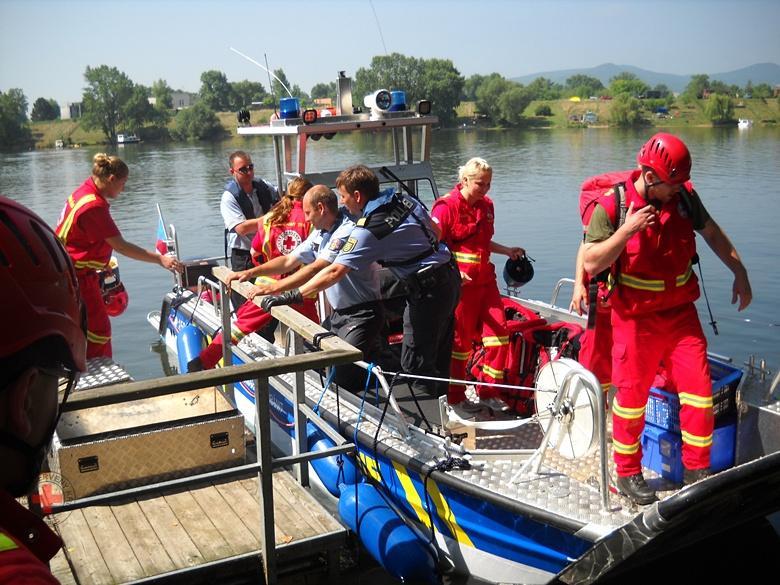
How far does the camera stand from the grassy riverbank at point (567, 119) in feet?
191

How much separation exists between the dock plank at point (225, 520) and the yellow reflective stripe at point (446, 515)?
0.89 m

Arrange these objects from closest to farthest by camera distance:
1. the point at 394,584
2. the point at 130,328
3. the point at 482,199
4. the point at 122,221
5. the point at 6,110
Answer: the point at 394,584 < the point at 482,199 < the point at 130,328 < the point at 122,221 < the point at 6,110

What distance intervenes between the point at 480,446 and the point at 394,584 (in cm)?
92

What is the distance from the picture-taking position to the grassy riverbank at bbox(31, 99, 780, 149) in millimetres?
58188

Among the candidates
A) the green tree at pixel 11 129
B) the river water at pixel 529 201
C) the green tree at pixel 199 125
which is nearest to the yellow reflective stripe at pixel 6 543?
the river water at pixel 529 201

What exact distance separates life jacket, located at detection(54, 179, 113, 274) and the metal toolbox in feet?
4.29

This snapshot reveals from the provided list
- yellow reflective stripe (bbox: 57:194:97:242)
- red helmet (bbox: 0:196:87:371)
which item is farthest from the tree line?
red helmet (bbox: 0:196:87:371)

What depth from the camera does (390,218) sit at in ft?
15.8

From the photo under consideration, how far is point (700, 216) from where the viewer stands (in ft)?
12.4

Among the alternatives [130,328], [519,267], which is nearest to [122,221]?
[130,328]

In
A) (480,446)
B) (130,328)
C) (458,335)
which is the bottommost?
(130,328)

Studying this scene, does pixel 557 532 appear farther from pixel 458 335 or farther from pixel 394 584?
pixel 458 335

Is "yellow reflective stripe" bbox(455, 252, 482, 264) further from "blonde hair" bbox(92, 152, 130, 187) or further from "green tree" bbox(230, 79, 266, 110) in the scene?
"green tree" bbox(230, 79, 266, 110)

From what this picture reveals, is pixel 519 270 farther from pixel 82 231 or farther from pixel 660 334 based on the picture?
pixel 82 231
